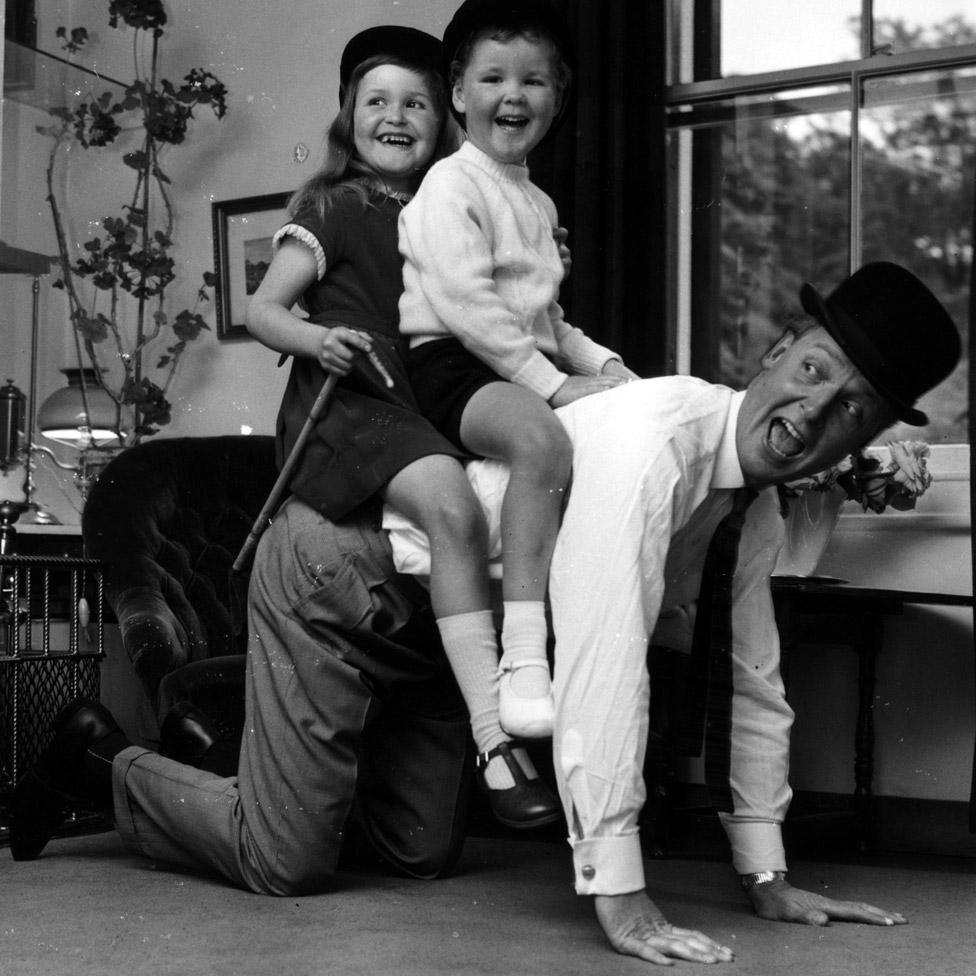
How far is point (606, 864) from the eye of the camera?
75.0 inches

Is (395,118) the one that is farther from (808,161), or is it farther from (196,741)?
(808,161)

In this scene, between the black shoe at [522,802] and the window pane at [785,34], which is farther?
the window pane at [785,34]

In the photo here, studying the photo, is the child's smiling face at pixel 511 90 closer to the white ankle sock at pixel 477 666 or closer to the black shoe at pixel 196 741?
the white ankle sock at pixel 477 666

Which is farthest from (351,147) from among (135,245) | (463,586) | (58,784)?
(135,245)

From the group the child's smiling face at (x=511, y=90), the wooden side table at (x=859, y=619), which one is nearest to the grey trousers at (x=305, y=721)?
the child's smiling face at (x=511, y=90)

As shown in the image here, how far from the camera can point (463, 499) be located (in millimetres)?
2162

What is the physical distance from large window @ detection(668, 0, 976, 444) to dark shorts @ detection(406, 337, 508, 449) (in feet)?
5.80

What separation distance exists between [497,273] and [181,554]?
1498 millimetres

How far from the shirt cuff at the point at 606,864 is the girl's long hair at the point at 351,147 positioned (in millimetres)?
1295

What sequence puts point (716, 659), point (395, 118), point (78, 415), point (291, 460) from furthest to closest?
point (78, 415) → point (395, 118) → point (291, 460) → point (716, 659)

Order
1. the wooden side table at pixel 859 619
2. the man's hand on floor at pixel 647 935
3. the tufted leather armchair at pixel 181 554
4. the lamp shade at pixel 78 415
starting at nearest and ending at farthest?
the man's hand on floor at pixel 647 935 → the wooden side table at pixel 859 619 → the tufted leather armchair at pixel 181 554 → the lamp shade at pixel 78 415

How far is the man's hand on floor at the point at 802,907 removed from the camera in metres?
2.19

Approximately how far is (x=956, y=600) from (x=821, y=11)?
1.76 metres

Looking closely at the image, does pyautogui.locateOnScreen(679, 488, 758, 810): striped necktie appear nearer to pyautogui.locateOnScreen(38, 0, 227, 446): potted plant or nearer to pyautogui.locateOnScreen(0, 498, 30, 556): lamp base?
pyautogui.locateOnScreen(0, 498, 30, 556): lamp base
